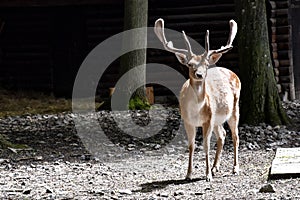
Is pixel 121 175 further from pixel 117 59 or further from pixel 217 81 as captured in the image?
pixel 117 59

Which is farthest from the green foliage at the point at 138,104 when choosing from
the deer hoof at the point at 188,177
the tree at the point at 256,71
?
the deer hoof at the point at 188,177

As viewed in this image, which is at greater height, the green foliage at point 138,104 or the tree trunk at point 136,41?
the tree trunk at point 136,41

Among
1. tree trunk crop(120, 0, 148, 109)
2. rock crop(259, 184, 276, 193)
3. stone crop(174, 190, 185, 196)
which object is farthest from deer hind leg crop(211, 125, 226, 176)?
tree trunk crop(120, 0, 148, 109)

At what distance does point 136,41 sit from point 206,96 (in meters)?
6.22

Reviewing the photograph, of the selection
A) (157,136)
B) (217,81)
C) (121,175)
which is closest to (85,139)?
(157,136)

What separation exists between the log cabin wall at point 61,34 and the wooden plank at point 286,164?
8368mm

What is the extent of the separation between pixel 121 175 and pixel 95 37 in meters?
9.54

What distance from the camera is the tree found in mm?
10383

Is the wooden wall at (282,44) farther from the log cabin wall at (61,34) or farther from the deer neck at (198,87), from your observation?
the deer neck at (198,87)

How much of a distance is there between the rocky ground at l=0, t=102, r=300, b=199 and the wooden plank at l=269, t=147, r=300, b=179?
95 mm

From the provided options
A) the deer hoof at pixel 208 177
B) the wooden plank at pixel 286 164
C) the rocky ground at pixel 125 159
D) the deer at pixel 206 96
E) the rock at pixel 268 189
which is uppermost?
the deer at pixel 206 96

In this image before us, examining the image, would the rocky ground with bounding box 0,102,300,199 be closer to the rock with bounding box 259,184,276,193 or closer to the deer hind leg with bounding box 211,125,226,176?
the rock with bounding box 259,184,276,193

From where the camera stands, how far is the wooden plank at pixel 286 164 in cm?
655

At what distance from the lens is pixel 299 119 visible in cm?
1113
